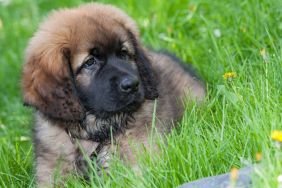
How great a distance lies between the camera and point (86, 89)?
3.85 meters

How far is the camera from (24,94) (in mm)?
3955

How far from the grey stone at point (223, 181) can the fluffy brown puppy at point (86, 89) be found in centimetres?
75

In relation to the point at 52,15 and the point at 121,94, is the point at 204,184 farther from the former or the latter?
the point at 52,15

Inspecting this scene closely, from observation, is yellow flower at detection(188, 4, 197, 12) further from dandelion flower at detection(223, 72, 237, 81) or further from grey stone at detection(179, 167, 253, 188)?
grey stone at detection(179, 167, 253, 188)

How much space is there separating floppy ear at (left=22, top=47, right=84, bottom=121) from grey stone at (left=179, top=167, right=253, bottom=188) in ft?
3.21

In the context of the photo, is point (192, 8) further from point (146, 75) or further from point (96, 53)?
point (96, 53)

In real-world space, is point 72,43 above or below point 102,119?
above

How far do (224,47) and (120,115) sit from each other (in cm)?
114

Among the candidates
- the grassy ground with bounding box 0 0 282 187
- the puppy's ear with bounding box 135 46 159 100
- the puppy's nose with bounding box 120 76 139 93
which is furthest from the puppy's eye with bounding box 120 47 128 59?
the grassy ground with bounding box 0 0 282 187

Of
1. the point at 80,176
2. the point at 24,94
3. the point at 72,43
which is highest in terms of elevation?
the point at 72,43

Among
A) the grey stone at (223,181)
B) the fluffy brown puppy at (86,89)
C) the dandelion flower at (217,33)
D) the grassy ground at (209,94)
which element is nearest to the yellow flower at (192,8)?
the grassy ground at (209,94)

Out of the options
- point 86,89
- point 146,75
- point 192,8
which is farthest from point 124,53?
point 192,8

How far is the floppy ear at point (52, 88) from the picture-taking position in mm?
3822

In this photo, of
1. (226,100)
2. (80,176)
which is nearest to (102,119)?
(80,176)
